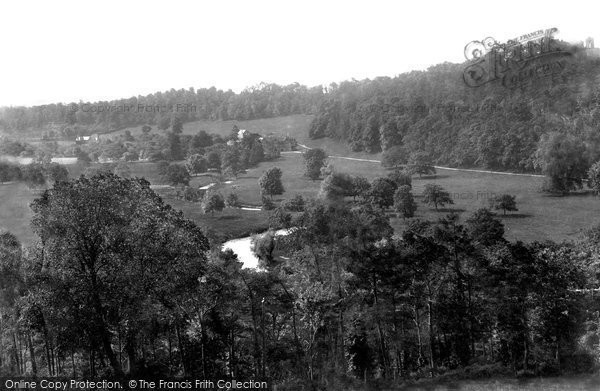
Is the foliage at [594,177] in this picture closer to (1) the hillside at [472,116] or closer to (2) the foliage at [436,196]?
(1) the hillside at [472,116]

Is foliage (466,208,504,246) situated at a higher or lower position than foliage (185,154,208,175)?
lower

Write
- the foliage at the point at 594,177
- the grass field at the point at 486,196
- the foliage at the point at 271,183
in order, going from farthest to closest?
the foliage at the point at 271,183 → the foliage at the point at 594,177 → the grass field at the point at 486,196

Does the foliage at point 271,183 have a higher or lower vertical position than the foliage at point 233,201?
higher

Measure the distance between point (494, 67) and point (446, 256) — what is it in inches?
1196

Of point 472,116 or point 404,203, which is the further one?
point 472,116

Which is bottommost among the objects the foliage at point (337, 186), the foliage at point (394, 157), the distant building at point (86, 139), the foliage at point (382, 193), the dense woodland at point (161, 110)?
the foliage at point (382, 193)

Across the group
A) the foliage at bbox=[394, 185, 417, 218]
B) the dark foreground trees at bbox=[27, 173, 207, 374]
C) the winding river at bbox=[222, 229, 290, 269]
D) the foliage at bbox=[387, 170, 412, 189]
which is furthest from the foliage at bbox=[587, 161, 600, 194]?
the dark foreground trees at bbox=[27, 173, 207, 374]

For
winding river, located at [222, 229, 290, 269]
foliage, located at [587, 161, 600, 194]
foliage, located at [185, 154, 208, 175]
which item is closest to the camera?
winding river, located at [222, 229, 290, 269]

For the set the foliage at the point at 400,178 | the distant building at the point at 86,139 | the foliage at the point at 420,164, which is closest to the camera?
the foliage at the point at 400,178

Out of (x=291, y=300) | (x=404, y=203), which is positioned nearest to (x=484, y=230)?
(x=291, y=300)

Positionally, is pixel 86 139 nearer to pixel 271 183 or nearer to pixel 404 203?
pixel 271 183

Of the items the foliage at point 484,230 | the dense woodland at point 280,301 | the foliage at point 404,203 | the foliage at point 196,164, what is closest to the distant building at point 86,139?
the foliage at point 196,164

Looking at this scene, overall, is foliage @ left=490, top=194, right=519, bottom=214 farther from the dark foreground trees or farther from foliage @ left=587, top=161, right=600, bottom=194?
the dark foreground trees

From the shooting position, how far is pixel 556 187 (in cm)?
3172
